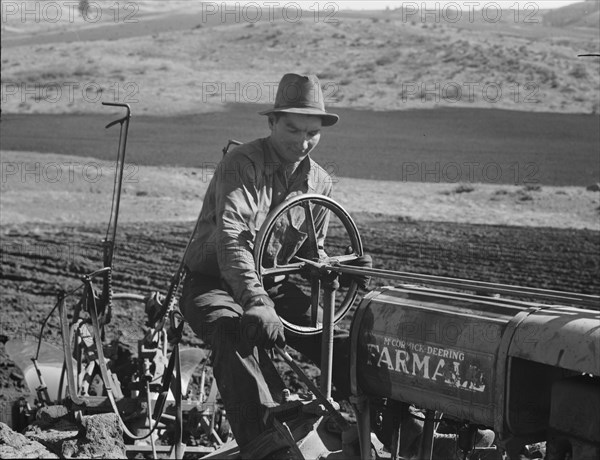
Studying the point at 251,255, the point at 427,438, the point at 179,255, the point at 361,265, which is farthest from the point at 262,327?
the point at 179,255

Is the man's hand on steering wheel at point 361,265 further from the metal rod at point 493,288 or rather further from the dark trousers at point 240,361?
the dark trousers at point 240,361

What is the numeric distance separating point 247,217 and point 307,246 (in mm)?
420

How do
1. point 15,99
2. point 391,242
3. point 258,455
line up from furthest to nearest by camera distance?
point 15,99 → point 391,242 → point 258,455

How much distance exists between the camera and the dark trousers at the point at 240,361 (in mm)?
4668

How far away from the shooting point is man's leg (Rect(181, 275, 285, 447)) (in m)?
4.66

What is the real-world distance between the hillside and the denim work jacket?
24554 mm

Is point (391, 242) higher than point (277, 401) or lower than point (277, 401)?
lower

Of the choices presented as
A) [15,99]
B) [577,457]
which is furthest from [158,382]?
[15,99]

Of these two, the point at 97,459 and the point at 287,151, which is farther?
the point at 97,459

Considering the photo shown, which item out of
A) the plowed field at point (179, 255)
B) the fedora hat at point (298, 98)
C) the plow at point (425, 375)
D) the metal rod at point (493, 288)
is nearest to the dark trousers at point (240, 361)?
the plow at point (425, 375)

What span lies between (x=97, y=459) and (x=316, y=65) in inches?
1426

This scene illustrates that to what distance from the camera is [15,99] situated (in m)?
34.4

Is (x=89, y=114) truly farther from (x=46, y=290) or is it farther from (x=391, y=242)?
(x=46, y=290)

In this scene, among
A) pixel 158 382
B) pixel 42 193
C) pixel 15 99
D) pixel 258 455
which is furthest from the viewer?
pixel 15 99
